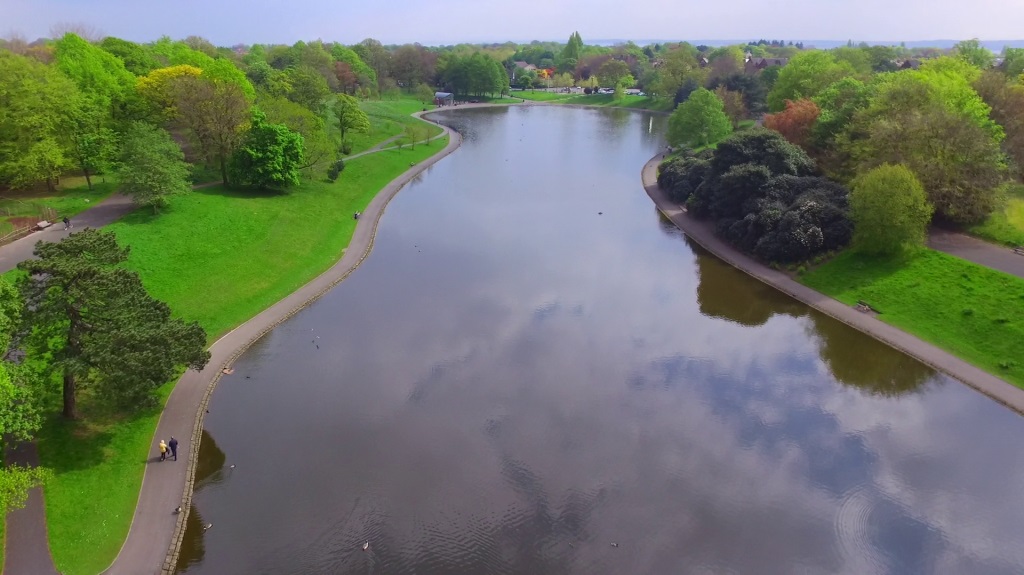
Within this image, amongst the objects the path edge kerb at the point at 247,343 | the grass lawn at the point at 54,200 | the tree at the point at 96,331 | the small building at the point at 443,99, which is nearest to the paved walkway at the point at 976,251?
the path edge kerb at the point at 247,343

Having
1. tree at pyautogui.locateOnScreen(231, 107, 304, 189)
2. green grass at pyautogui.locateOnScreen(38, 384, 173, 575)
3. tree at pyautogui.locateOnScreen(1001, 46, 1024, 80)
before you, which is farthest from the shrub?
tree at pyautogui.locateOnScreen(1001, 46, 1024, 80)

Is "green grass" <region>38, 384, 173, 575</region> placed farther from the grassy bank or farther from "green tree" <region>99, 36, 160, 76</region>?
"green tree" <region>99, 36, 160, 76</region>

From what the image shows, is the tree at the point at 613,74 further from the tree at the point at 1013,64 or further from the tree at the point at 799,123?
the tree at the point at 799,123

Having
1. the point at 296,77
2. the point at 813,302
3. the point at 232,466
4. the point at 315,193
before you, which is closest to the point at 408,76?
the point at 296,77

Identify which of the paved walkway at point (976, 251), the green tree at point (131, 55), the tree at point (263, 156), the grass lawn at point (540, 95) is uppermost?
the green tree at point (131, 55)

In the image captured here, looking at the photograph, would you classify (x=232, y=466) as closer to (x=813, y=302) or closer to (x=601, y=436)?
(x=601, y=436)

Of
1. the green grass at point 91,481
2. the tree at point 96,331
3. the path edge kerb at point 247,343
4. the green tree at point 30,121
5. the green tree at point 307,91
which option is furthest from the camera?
the green tree at point 307,91

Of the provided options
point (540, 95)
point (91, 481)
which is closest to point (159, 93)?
point (91, 481)
